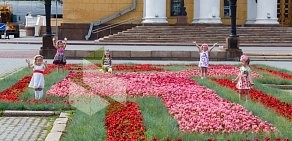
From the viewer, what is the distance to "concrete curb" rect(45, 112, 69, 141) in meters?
8.45

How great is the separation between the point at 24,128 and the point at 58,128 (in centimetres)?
76

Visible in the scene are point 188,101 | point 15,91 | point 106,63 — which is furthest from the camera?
point 106,63

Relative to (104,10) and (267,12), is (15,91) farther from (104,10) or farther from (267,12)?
(104,10)

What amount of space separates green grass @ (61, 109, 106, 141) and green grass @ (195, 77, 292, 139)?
8.29 feet

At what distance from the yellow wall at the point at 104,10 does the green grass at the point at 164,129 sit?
3708 centimetres

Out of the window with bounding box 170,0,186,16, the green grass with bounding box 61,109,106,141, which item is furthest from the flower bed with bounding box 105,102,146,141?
the window with bounding box 170,0,186,16

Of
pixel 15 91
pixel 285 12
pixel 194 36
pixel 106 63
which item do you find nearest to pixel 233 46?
pixel 106 63

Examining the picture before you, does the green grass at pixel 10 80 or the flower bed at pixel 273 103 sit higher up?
the green grass at pixel 10 80

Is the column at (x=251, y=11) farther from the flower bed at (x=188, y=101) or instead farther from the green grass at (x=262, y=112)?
the green grass at (x=262, y=112)

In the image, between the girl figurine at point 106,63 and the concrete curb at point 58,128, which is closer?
the concrete curb at point 58,128

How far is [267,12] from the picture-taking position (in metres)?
45.3

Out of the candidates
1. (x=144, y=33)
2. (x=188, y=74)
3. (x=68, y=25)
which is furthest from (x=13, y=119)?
(x=68, y=25)

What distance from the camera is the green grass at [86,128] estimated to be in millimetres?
8164

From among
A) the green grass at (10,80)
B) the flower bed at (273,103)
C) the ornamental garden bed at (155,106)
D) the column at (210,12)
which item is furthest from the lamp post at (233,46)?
the column at (210,12)
